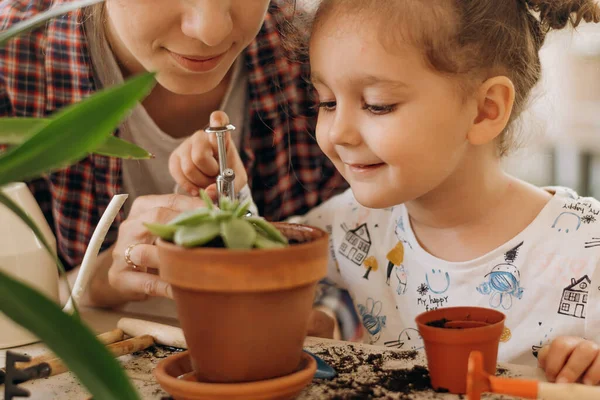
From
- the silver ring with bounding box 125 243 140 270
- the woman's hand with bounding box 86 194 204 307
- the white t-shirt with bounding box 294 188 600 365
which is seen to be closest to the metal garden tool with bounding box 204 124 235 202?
the woman's hand with bounding box 86 194 204 307

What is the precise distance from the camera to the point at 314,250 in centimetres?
65

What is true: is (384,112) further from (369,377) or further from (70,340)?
(70,340)

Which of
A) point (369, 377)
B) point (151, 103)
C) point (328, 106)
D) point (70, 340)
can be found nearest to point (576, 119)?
point (151, 103)

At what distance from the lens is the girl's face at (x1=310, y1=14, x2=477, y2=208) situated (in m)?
1.07

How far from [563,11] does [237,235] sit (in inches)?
32.4

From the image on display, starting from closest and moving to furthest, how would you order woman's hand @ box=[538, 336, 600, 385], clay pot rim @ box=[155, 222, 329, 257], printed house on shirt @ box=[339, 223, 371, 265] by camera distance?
clay pot rim @ box=[155, 222, 329, 257]
woman's hand @ box=[538, 336, 600, 385]
printed house on shirt @ box=[339, 223, 371, 265]

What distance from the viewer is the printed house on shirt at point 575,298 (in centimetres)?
118

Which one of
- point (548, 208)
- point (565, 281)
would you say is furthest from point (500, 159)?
point (565, 281)

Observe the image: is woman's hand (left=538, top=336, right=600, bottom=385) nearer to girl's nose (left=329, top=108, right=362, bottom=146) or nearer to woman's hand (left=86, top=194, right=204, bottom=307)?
girl's nose (left=329, top=108, right=362, bottom=146)

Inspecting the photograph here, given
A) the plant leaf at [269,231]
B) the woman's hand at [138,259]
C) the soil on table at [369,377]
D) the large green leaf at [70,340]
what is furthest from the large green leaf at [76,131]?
the woman's hand at [138,259]

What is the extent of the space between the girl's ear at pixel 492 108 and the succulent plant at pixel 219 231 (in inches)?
23.4

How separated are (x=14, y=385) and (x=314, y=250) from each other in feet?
1.14

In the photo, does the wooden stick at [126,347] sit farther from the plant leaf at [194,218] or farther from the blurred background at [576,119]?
the blurred background at [576,119]

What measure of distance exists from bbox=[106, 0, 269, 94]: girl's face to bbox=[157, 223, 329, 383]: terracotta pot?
22.2 inches
